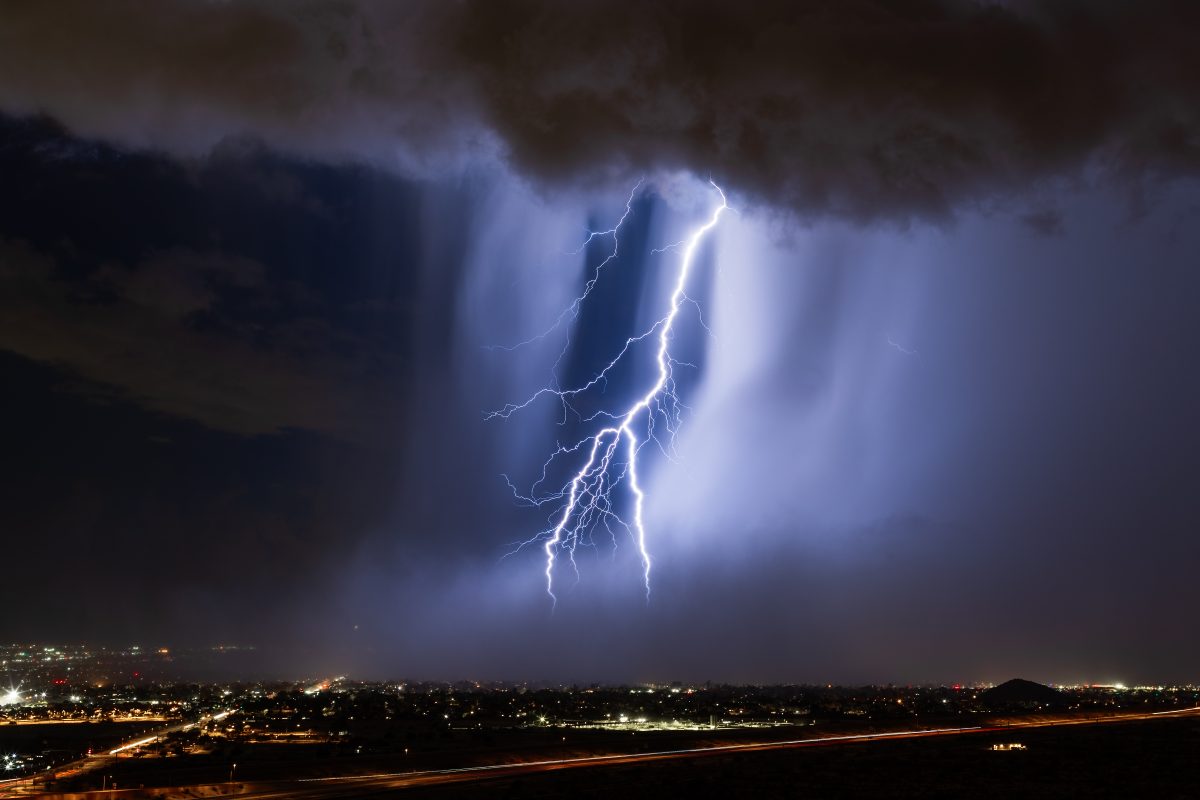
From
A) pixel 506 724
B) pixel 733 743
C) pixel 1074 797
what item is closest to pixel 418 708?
pixel 506 724

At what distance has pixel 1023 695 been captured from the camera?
111 m

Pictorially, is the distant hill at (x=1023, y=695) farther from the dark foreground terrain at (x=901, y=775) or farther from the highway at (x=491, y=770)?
the dark foreground terrain at (x=901, y=775)

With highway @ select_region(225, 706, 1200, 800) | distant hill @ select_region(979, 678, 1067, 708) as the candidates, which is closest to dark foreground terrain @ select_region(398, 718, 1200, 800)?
highway @ select_region(225, 706, 1200, 800)

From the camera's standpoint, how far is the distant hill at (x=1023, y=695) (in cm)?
10731

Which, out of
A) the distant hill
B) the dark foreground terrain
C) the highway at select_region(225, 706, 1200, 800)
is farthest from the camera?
the distant hill

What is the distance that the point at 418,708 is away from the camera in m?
90.4

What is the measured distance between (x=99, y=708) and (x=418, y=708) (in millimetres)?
31414

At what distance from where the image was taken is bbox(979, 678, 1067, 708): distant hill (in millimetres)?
107312

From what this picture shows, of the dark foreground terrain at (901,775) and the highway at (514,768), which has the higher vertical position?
the highway at (514,768)

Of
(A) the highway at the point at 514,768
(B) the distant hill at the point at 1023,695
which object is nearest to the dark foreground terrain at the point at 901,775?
(A) the highway at the point at 514,768

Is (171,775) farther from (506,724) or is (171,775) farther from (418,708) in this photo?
(418,708)

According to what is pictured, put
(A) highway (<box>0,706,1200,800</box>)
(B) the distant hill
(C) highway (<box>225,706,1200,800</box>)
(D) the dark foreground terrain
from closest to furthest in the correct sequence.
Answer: (D) the dark foreground terrain → (A) highway (<box>0,706,1200,800</box>) → (C) highway (<box>225,706,1200,800</box>) → (B) the distant hill

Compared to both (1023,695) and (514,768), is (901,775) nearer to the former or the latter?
(514,768)

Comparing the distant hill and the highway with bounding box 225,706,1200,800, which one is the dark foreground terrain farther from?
the distant hill
